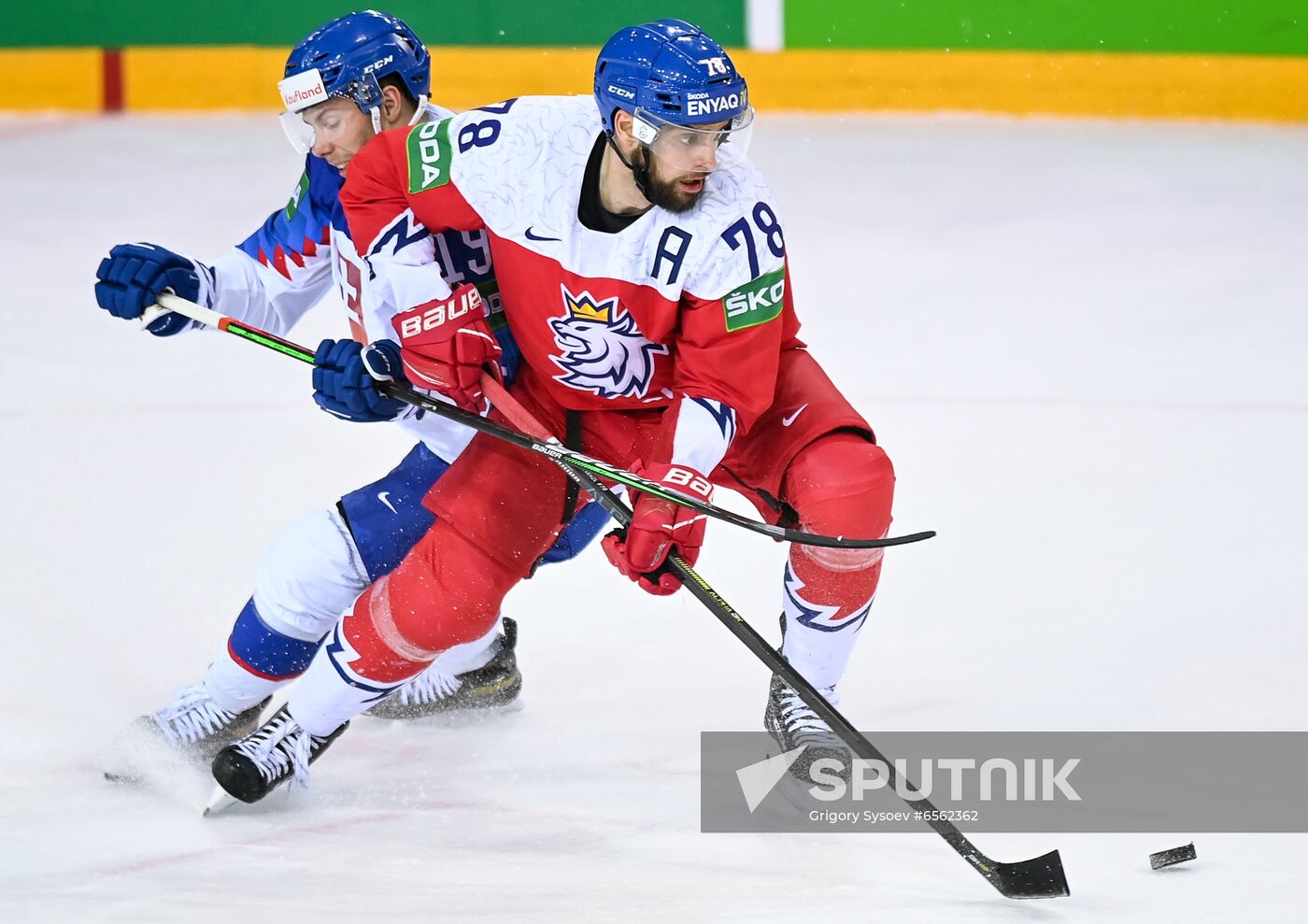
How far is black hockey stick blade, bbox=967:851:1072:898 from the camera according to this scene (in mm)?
2223

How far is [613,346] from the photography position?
8.32 feet

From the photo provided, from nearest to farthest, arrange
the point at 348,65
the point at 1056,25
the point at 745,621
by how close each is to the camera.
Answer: the point at 745,621, the point at 348,65, the point at 1056,25

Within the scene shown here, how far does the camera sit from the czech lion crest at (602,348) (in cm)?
251

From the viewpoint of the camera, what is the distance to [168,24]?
269 inches

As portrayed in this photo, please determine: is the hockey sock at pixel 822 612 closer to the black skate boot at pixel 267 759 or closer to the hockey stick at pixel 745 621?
the hockey stick at pixel 745 621

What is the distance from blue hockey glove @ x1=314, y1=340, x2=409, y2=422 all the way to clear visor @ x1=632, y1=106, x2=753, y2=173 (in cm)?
47

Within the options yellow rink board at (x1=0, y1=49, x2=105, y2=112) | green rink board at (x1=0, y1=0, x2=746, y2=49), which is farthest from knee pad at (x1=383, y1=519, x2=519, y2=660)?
yellow rink board at (x1=0, y1=49, x2=105, y2=112)

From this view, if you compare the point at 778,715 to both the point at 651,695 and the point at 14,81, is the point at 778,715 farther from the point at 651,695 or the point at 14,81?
the point at 14,81

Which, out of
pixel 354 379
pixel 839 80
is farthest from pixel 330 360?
pixel 839 80

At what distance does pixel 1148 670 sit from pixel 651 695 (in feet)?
2.60

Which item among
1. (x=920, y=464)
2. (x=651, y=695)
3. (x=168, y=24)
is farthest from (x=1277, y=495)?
(x=168, y=24)

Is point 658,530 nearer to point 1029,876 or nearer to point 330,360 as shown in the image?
point 330,360

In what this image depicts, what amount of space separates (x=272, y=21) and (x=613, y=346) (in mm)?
4716

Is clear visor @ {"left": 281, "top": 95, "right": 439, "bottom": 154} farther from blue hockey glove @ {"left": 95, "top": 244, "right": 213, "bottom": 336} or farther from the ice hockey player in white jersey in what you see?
blue hockey glove @ {"left": 95, "top": 244, "right": 213, "bottom": 336}
